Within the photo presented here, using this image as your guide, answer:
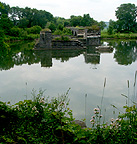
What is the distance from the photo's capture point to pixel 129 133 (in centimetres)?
223

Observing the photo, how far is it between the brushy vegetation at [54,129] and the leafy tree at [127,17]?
50450 mm

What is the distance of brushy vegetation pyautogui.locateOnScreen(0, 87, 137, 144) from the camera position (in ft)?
7.69

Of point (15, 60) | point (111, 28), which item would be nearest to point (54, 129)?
point (15, 60)

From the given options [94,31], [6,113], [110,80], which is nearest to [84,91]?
[110,80]

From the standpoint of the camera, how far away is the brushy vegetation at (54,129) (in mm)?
2345

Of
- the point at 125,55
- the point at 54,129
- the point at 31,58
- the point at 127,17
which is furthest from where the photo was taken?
the point at 127,17

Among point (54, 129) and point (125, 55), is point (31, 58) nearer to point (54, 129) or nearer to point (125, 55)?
point (125, 55)

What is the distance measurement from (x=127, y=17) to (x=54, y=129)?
171 ft

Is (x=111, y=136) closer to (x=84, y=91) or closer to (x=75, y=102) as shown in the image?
(x=75, y=102)

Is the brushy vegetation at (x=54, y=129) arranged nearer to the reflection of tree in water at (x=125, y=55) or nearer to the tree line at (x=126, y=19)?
the reflection of tree in water at (x=125, y=55)

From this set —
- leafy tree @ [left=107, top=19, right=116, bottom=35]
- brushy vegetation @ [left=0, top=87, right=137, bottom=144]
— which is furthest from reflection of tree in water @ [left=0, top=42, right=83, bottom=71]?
leafy tree @ [left=107, top=19, right=116, bottom=35]

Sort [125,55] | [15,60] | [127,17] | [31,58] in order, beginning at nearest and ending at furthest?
[15,60] → [31,58] → [125,55] → [127,17]

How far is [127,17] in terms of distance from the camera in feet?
164

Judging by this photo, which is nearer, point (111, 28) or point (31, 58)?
point (31, 58)
